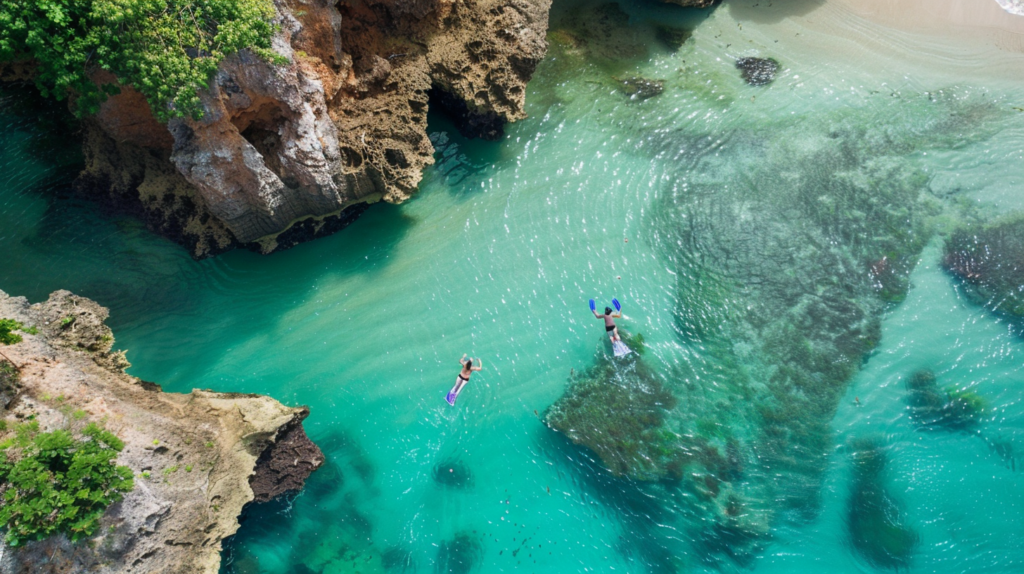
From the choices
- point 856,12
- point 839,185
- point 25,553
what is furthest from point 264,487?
point 856,12

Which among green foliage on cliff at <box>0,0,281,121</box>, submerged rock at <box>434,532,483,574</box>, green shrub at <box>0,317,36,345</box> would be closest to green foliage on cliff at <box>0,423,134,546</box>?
green shrub at <box>0,317,36,345</box>

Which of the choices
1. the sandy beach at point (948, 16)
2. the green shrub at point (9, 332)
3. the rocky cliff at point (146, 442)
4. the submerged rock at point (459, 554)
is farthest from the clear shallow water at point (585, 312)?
the green shrub at point (9, 332)

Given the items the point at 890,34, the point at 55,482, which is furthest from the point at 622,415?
the point at 890,34

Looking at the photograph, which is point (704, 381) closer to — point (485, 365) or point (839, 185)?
point (485, 365)

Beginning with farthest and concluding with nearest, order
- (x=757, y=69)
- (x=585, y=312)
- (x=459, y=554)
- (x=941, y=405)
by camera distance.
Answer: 1. (x=757, y=69)
2. (x=585, y=312)
3. (x=941, y=405)
4. (x=459, y=554)

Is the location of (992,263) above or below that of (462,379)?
below

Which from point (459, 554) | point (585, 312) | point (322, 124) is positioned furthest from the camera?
point (585, 312)

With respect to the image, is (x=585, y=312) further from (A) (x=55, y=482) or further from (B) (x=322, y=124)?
(A) (x=55, y=482)
